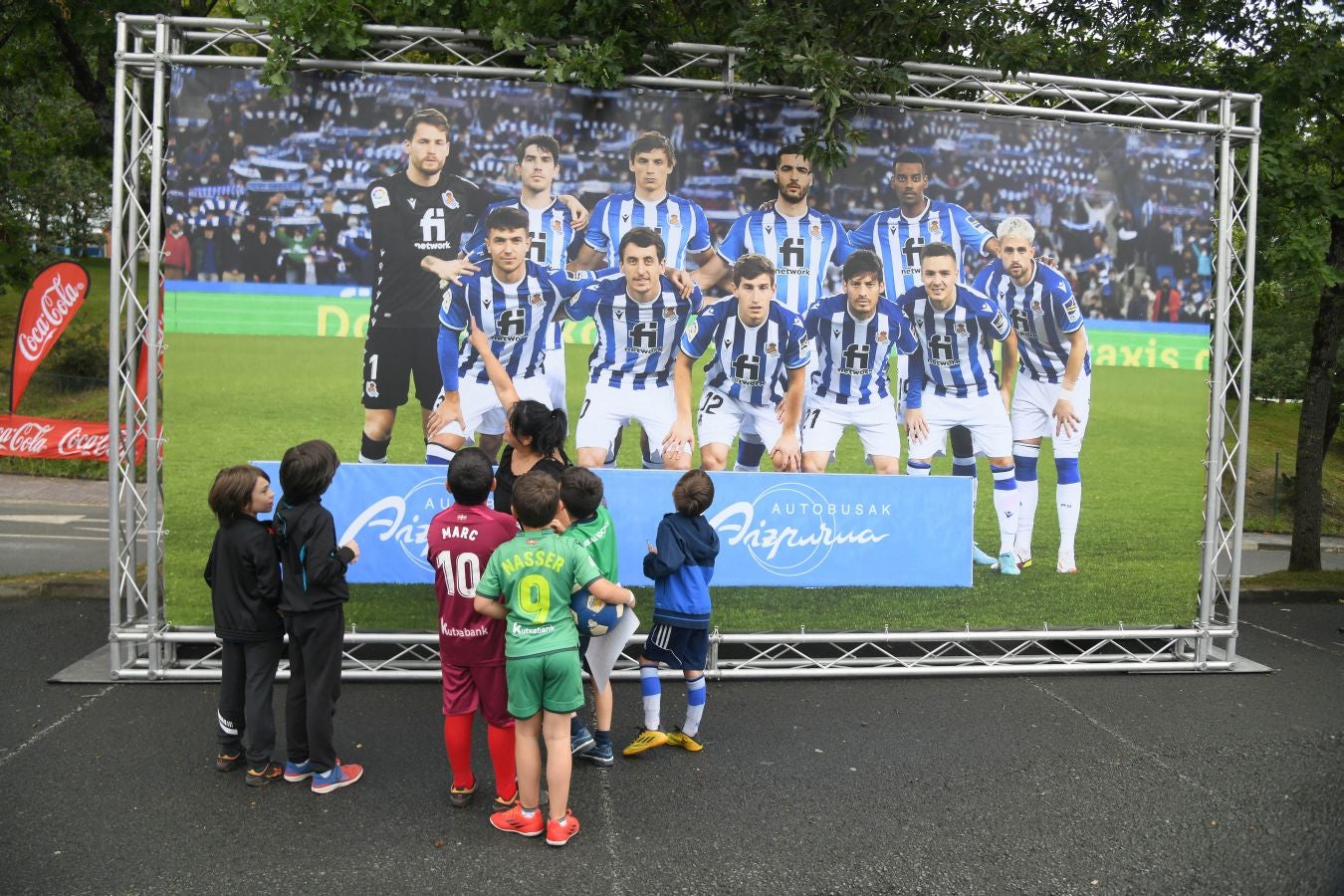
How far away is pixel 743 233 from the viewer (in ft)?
22.4

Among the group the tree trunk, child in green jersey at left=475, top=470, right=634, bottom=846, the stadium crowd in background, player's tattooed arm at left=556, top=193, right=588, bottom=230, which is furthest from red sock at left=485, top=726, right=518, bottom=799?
the tree trunk

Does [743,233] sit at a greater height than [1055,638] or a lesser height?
greater

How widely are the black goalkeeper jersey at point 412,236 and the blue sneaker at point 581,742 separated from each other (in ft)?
9.16

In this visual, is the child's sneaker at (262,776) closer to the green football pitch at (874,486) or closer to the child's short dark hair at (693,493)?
the green football pitch at (874,486)

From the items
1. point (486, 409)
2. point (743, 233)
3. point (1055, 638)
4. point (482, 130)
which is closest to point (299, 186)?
point (482, 130)

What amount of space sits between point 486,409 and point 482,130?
5.89 ft

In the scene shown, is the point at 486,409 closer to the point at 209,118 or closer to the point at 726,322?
the point at 726,322

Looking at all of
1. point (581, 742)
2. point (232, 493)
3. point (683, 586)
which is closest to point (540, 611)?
point (683, 586)

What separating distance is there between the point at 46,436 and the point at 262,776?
477 centimetres

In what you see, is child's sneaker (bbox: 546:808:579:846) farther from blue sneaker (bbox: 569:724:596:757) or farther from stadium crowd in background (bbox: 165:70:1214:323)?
stadium crowd in background (bbox: 165:70:1214:323)

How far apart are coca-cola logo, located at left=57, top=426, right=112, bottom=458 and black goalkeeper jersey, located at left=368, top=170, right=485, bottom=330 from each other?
3140 millimetres

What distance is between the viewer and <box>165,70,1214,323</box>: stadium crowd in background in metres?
6.41

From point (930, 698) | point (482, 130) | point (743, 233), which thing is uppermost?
point (482, 130)

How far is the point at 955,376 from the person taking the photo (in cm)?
722
